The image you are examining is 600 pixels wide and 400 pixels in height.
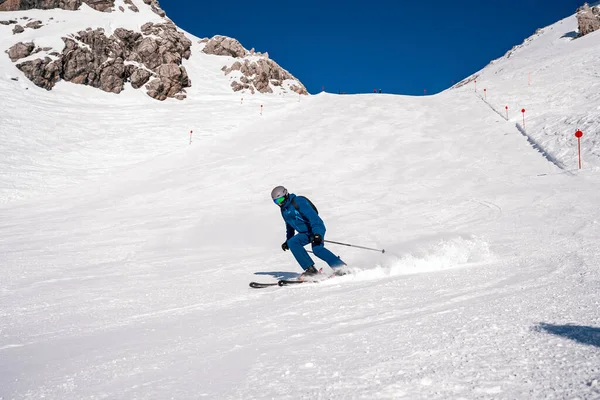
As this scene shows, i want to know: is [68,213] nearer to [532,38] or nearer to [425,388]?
[425,388]

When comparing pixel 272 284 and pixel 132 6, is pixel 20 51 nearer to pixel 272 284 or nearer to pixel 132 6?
pixel 132 6

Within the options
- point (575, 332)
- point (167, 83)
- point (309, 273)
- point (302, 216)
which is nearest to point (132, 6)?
point (167, 83)

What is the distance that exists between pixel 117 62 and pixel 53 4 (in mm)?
18979

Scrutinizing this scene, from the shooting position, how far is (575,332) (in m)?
3.08

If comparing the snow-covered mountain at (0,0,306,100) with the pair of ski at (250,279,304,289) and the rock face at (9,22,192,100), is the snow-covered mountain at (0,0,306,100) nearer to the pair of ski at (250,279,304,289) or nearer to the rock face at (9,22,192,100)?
the rock face at (9,22,192,100)

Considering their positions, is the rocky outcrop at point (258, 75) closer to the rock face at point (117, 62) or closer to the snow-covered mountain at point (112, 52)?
the snow-covered mountain at point (112, 52)

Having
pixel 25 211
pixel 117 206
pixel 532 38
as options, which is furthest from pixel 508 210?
pixel 532 38

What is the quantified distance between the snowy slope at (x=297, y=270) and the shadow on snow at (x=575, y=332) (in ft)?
0.04

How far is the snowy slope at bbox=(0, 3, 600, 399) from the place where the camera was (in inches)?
119

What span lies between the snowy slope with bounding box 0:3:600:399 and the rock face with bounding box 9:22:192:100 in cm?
2619

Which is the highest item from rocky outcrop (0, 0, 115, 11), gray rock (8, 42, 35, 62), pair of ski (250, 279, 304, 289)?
rocky outcrop (0, 0, 115, 11)

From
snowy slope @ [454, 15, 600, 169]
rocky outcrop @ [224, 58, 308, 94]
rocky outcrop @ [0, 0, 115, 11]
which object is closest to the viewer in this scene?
snowy slope @ [454, 15, 600, 169]

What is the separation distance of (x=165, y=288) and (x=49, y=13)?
2586 inches

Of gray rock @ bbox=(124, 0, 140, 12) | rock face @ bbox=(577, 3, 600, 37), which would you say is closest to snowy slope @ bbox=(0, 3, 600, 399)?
rock face @ bbox=(577, 3, 600, 37)
